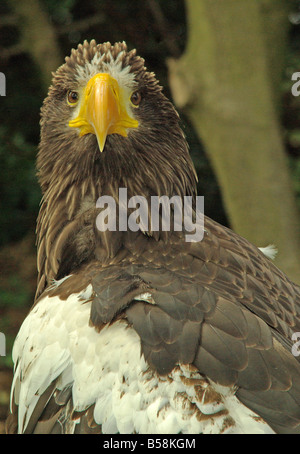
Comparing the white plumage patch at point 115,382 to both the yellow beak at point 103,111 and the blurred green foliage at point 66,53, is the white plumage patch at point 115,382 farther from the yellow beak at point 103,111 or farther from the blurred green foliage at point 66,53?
the blurred green foliage at point 66,53

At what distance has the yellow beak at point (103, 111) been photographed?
262cm

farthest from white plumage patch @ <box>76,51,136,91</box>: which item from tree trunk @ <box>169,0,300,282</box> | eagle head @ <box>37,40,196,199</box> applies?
tree trunk @ <box>169,0,300,282</box>

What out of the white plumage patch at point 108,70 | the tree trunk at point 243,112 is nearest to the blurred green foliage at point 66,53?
the tree trunk at point 243,112

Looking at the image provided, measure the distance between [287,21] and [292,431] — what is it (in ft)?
13.1

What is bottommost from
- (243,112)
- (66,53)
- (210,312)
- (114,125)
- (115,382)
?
(115,382)

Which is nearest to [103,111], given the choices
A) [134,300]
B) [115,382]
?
[134,300]

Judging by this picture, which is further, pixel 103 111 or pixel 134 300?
pixel 103 111

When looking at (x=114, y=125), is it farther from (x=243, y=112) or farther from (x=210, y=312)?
(x=243, y=112)

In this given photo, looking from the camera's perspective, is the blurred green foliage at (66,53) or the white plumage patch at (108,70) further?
the blurred green foliage at (66,53)

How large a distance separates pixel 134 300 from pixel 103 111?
76 cm

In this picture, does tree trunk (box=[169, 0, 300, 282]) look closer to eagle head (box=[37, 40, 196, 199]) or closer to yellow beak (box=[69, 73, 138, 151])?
eagle head (box=[37, 40, 196, 199])

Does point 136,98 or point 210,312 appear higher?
point 136,98

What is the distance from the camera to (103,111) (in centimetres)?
262

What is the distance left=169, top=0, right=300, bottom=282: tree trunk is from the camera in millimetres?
4941
